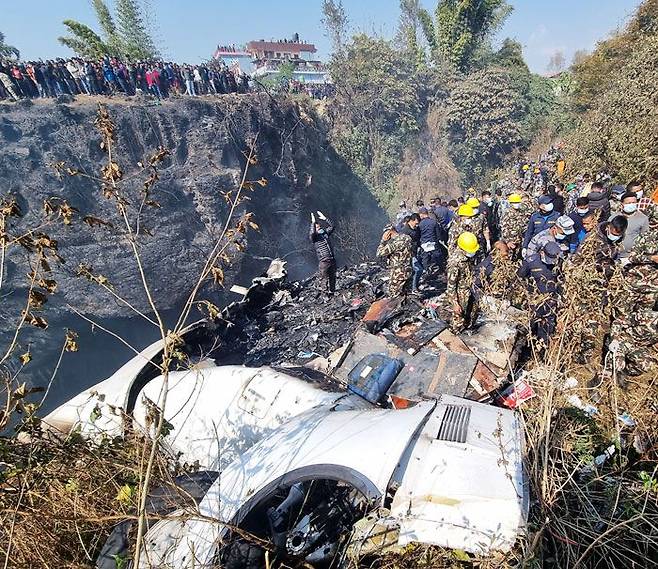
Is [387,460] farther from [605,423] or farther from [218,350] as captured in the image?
[218,350]

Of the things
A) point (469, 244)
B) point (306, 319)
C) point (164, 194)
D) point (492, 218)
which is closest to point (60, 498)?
point (469, 244)

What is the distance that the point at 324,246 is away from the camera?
725 centimetres

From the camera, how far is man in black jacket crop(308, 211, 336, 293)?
7.15 m

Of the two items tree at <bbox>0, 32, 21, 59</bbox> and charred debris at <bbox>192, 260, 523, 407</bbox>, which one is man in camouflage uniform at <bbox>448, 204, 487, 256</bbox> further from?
tree at <bbox>0, 32, 21, 59</bbox>

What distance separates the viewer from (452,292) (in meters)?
5.16

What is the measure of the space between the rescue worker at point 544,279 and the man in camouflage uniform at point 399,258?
1.75 metres

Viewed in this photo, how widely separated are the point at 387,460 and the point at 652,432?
6.58ft

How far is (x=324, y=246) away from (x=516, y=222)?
11.2 ft

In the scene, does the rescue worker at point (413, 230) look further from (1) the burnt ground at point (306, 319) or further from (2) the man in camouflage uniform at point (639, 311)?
(2) the man in camouflage uniform at point (639, 311)

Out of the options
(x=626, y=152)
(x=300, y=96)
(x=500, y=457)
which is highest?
(x=300, y=96)

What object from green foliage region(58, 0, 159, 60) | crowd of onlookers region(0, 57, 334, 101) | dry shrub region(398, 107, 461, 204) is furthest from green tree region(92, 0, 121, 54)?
dry shrub region(398, 107, 461, 204)

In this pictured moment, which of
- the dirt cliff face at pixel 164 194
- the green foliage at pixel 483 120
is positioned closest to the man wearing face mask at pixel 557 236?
the dirt cliff face at pixel 164 194

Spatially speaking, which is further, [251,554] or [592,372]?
[592,372]

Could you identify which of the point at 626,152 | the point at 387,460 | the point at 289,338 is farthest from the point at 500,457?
the point at 626,152
